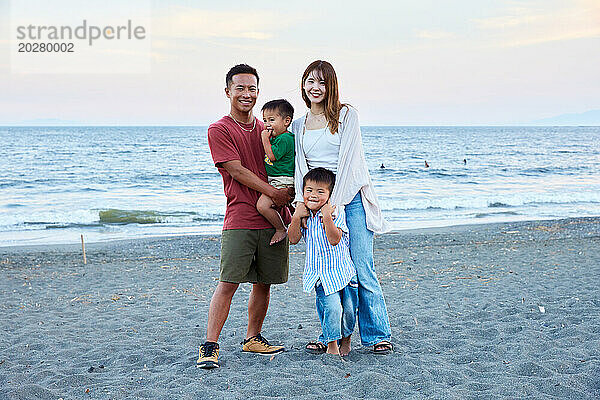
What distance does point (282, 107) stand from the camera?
372 cm

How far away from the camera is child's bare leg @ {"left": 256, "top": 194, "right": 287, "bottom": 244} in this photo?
12.3ft

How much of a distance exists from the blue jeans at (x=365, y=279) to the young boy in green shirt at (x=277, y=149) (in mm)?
478

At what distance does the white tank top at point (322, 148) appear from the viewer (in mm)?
3695

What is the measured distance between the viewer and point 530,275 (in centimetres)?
698

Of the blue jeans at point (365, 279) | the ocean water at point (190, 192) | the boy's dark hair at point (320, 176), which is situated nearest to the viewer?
the boy's dark hair at point (320, 176)

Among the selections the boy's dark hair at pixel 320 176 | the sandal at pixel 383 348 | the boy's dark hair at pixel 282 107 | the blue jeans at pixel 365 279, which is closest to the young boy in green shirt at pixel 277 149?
the boy's dark hair at pixel 282 107

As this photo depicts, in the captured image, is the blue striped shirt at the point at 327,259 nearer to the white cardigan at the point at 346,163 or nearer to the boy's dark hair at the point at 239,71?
the white cardigan at the point at 346,163

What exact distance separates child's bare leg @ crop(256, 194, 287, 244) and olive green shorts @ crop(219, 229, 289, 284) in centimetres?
6

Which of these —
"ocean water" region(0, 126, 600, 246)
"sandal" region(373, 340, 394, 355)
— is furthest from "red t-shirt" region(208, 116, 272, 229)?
"ocean water" region(0, 126, 600, 246)

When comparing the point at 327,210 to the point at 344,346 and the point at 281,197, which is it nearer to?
the point at 281,197

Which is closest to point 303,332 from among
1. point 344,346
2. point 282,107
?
point 344,346

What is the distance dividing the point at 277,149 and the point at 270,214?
44 cm

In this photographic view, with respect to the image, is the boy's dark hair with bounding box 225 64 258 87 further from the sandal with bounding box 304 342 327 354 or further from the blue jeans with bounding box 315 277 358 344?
the sandal with bounding box 304 342 327 354

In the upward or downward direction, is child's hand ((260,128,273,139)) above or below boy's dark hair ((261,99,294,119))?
below
